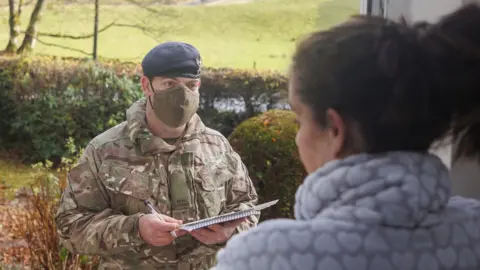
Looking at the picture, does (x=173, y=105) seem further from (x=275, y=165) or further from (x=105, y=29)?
(x=105, y=29)

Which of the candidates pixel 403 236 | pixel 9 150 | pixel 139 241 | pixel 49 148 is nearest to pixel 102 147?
pixel 139 241

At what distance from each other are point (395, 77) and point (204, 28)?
3548 millimetres

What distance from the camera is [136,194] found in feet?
4.88

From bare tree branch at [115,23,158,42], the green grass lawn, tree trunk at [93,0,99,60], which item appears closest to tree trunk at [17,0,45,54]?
the green grass lawn

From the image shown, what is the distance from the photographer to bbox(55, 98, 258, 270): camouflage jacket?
4.82ft

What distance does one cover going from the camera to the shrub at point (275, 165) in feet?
10.3

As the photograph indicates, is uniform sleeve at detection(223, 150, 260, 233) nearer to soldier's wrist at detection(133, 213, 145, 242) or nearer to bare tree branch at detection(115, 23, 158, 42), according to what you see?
soldier's wrist at detection(133, 213, 145, 242)

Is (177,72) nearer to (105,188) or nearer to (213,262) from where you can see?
(105,188)

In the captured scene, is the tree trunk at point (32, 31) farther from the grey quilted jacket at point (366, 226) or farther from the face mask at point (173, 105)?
the grey quilted jacket at point (366, 226)

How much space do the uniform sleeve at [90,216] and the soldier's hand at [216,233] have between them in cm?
13

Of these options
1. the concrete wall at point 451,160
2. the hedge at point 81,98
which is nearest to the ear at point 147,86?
the concrete wall at point 451,160

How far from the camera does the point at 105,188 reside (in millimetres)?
1484

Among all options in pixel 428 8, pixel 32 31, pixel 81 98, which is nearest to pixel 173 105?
pixel 428 8

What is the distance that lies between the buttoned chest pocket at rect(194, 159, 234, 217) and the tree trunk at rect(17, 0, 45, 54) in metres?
3.30
